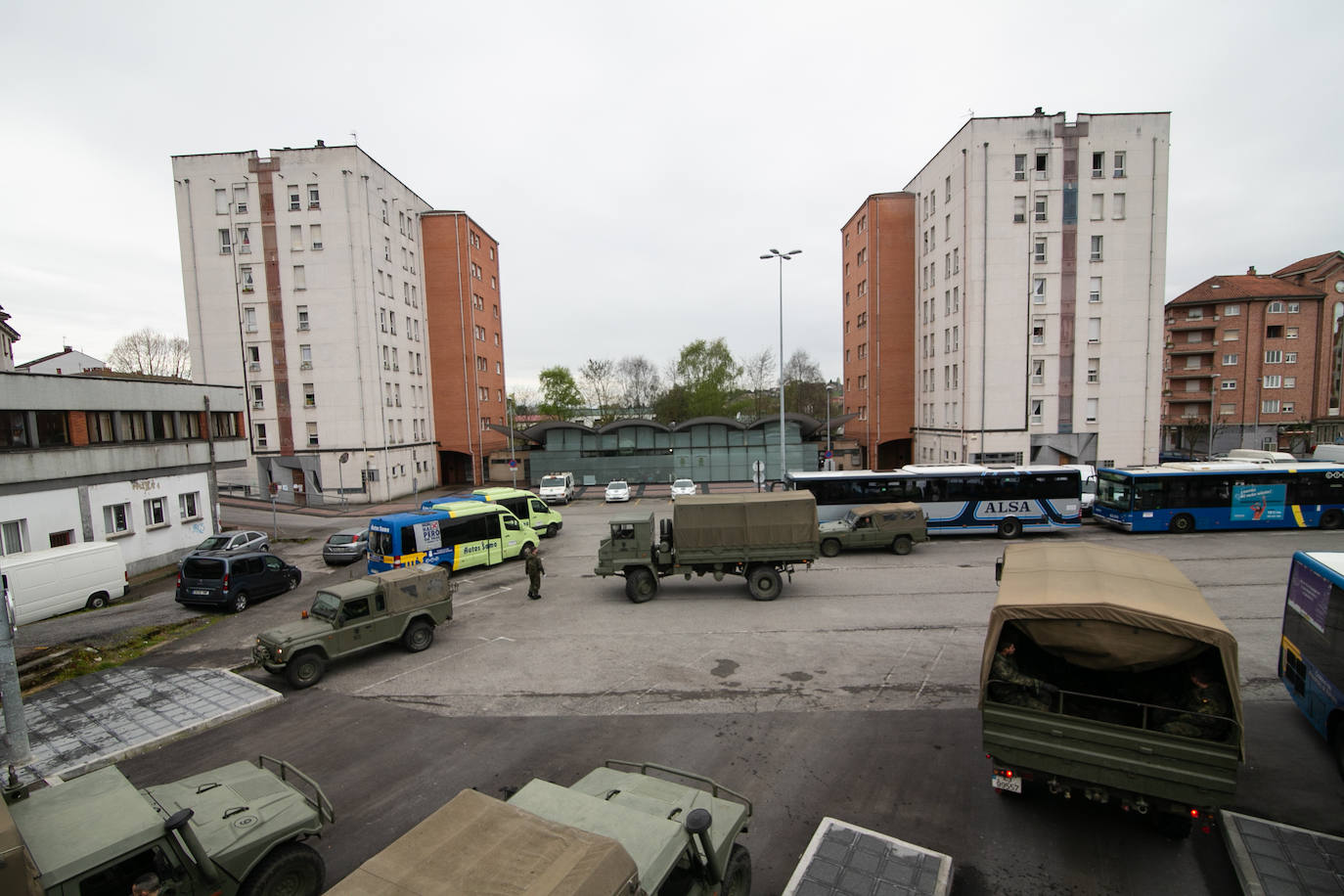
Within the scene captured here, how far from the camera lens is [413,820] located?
294 inches

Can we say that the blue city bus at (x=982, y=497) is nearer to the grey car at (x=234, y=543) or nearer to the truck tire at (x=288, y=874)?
the truck tire at (x=288, y=874)

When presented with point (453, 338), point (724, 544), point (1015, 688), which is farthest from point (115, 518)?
point (453, 338)

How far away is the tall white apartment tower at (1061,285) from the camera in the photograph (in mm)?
35594

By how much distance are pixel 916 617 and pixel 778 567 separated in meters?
3.73

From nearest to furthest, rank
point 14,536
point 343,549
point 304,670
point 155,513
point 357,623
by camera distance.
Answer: point 304,670, point 357,623, point 14,536, point 343,549, point 155,513

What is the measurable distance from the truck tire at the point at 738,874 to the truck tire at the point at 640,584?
11.1 metres

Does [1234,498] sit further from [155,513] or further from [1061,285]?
[155,513]

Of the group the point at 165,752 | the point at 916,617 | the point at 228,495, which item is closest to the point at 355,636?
the point at 165,752

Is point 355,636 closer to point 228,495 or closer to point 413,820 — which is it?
point 413,820

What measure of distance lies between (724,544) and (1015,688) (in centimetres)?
995

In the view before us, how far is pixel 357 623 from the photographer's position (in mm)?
12547

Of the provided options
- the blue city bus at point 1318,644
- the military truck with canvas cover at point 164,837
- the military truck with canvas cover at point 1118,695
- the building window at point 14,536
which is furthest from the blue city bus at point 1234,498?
the building window at point 14,536

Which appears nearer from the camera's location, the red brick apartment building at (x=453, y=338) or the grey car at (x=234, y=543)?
the grey car at (x=234, y=543)

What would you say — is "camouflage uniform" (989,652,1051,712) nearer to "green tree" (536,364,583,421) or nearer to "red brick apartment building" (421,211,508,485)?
A: "red brick apartment building" (421,211,508,485)
